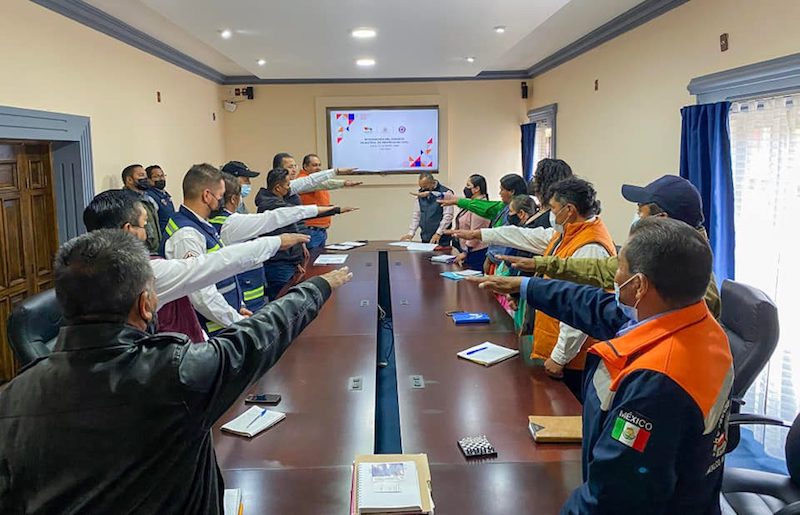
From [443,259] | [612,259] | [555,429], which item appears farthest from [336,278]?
[443,259]

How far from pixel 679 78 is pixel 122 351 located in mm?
4246

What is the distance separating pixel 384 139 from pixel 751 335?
6.25 m

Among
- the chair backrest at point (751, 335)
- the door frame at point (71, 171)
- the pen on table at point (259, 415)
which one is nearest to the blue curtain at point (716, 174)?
the chair backrest at point (751, 335)

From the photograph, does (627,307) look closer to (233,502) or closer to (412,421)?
(412,421)

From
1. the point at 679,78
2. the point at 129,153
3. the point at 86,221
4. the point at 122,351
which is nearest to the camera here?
the point at 122,351

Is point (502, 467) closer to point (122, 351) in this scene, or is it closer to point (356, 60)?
point (122, 351)

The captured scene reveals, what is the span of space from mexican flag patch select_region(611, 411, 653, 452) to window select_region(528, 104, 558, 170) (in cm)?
610

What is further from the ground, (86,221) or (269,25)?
(269,25)

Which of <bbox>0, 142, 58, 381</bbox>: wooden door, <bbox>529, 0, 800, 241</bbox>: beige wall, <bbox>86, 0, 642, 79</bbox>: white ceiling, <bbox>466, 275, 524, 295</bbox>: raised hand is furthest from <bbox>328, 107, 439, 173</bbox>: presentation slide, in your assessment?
<bbox>466, 275, 524, 295</bbox>: raised hand

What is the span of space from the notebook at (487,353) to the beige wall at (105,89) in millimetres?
3115

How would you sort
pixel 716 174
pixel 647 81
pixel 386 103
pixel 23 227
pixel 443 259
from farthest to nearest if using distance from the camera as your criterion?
pixel 386 103
pixel 443 259
pixel 647 81
pixel 23 227
pixel 716 174

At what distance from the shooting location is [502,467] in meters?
1.58

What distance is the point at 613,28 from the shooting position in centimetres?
502

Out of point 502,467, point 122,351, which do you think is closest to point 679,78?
point 502,467
